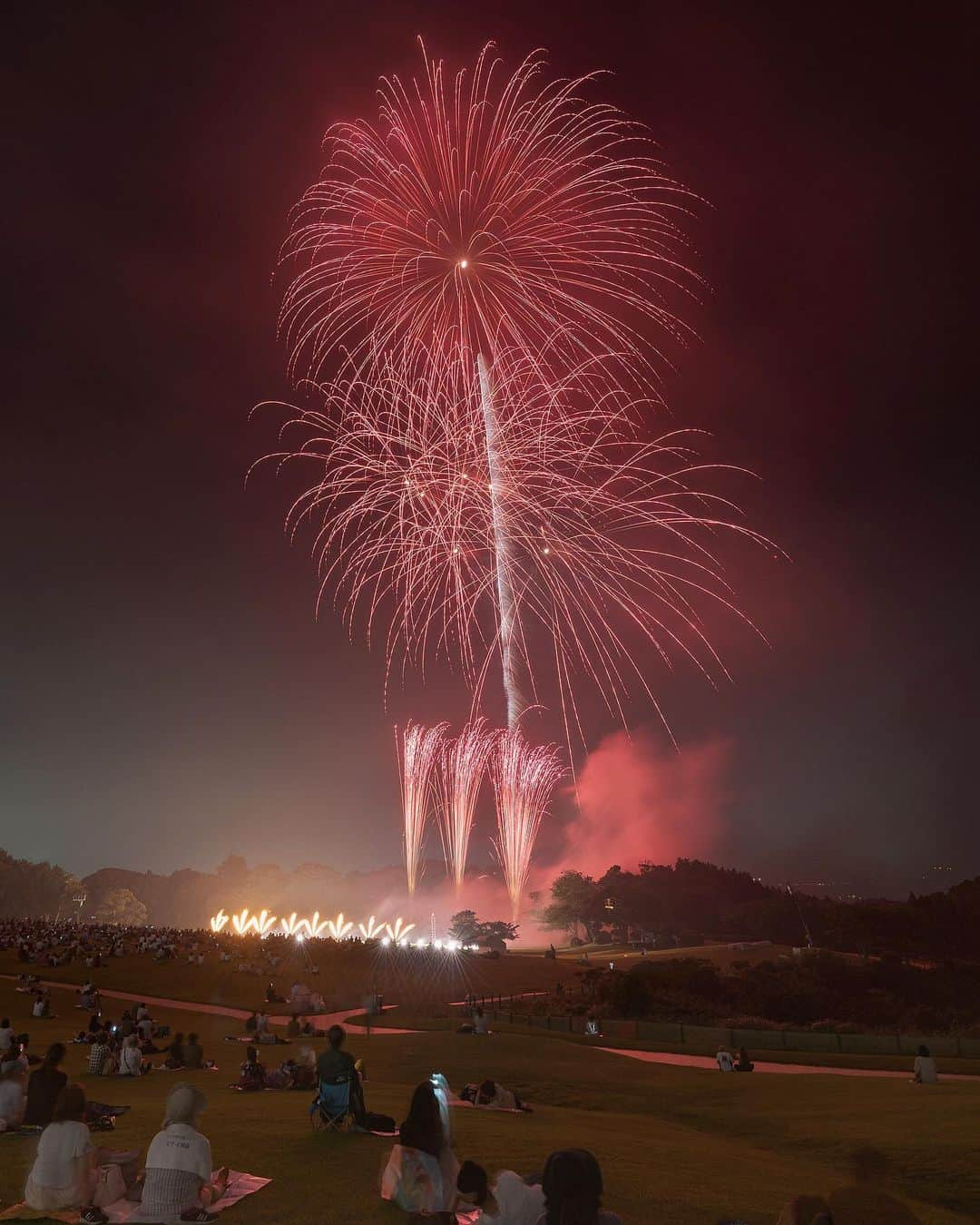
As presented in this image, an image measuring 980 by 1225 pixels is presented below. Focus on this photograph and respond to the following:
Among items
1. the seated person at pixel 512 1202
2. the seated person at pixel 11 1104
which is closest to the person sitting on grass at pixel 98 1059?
the seated person at pixel 11 1104

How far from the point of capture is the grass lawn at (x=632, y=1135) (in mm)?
10766

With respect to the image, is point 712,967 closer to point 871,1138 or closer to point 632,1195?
point 871,1138

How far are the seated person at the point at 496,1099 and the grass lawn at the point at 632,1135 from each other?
0.55 meters

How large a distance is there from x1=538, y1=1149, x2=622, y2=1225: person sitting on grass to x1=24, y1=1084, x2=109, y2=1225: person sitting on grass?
16.8 ft

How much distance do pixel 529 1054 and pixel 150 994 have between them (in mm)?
25354

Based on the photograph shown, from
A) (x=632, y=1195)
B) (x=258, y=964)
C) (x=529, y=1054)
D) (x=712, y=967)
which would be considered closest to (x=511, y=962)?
(x=712, y=967)

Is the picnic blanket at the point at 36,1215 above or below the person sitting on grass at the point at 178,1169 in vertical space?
below

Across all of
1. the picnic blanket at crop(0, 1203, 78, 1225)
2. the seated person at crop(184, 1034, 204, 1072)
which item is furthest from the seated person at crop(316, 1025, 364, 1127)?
the seated person at crop(184, 1034, 204, 1072)

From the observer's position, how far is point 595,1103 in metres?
20.3

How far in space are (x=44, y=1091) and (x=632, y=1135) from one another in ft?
32.3

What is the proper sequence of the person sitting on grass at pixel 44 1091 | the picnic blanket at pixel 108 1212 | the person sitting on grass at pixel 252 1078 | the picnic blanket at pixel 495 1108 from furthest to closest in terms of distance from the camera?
the person sitting on grass at pixel 252 1078, the picnic blanket at pixel 495 1108, the person sitting on grass at pixel 44 1091, the picnic blanket at pixel 108 1212

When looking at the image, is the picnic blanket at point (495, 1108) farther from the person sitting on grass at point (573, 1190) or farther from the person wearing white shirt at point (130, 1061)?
the person sitting on grass at point (573, 1190)

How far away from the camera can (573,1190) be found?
6762 millimetres

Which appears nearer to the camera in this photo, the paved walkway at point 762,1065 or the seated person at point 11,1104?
the seated person at point 11,1104
